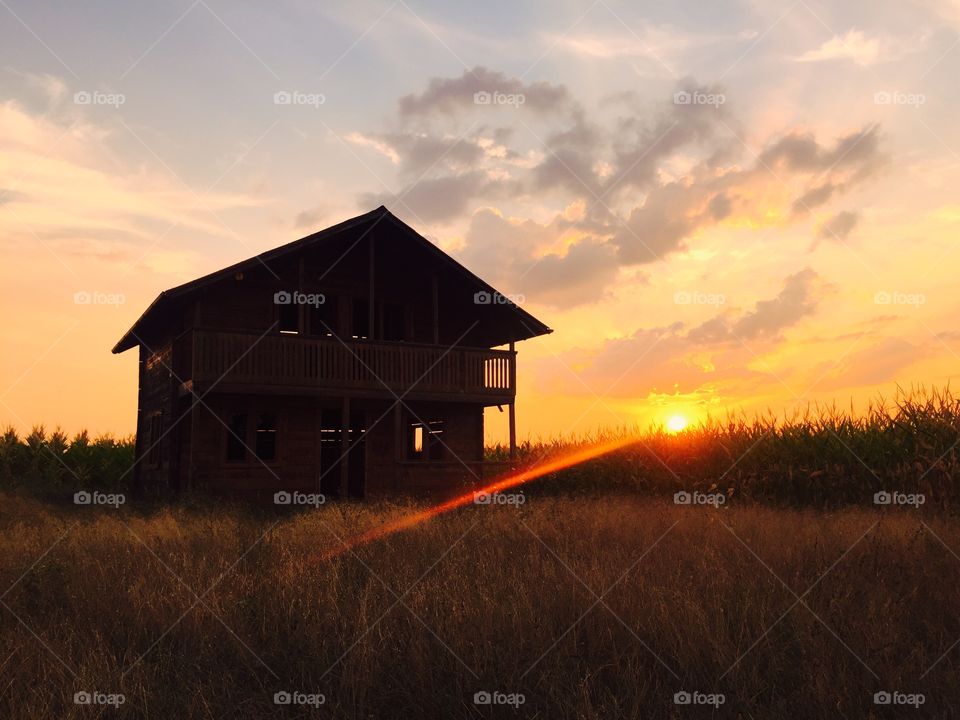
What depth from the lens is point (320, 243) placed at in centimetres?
2119

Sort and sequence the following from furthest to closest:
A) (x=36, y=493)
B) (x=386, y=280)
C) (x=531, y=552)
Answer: (x=36, y=493)
(x=386, y=280)
(x=531, y=552)

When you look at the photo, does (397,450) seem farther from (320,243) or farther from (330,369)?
(320,243)

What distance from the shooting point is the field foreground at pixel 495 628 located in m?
5.44

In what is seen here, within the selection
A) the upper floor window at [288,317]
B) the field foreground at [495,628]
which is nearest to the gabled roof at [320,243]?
the upper floor window at [288,317]

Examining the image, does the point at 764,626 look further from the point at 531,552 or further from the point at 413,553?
the point at 413,553

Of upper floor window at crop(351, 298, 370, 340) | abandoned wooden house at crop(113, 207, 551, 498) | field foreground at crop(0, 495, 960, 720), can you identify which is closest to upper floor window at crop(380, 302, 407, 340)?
abandoned wooden house at crop(113, 207, 551, 498)

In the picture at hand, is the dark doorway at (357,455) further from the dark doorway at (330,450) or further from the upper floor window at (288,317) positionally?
the upper floor window at (288,317)

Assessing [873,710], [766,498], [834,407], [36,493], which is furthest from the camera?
[36,493]

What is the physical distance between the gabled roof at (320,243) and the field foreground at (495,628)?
9888 mm

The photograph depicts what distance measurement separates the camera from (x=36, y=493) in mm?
25016

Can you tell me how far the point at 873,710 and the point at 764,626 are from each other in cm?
115

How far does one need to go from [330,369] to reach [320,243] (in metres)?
3.44

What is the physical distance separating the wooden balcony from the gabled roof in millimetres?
1102

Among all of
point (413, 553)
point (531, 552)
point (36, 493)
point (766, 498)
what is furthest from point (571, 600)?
point (36, 493)
